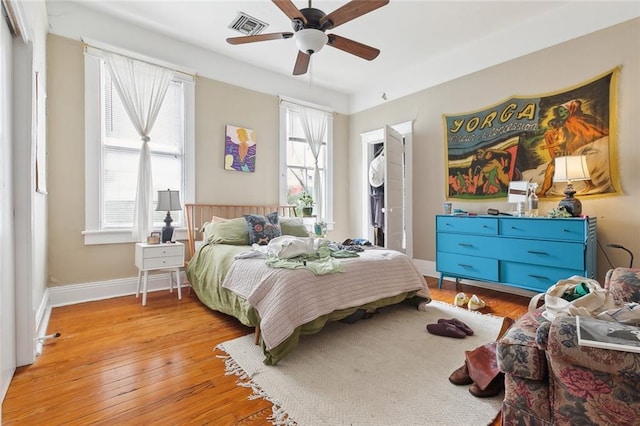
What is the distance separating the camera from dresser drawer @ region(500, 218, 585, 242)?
8.87ft

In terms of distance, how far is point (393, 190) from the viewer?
4.18 metres

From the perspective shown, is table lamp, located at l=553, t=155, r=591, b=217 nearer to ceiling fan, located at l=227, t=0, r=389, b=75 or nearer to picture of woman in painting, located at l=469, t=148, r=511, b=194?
picture of woman in painting, located at l=469, t=148, r=511, b=194

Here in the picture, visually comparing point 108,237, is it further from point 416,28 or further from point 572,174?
point 572,174

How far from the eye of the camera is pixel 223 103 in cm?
416

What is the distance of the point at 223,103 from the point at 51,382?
3451 mm

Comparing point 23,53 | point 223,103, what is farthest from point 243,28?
point 23,53

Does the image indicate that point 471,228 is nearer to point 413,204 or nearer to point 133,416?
point 413,204

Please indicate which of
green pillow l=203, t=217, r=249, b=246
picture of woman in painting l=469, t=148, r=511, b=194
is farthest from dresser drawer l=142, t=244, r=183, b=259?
picture of woman in painting l=469, t=148, r=511, b=194

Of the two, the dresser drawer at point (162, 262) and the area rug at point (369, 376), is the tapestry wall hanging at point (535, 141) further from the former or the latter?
the dresser drawer at point (162, 262)

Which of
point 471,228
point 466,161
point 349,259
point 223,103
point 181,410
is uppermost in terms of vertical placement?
point 223,103

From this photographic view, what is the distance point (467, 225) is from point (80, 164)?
4.23 metres

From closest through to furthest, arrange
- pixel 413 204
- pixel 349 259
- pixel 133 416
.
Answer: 1. pixel 133 416
2. pixel 349 259
3. pixel 413 204

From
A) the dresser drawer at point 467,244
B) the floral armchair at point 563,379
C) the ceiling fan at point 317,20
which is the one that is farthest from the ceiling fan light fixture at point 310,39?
the dresser drawer at point 467,244

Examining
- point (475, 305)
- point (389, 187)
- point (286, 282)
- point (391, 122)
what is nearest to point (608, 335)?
point (286, 282)
